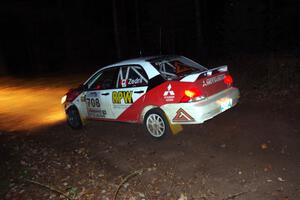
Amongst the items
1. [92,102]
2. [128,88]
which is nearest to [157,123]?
[128,88]

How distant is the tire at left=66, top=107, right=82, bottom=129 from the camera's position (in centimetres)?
876

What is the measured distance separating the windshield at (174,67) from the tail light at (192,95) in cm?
62

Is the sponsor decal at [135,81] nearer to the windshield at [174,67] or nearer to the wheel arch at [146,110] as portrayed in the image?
the windshield at [174,67]

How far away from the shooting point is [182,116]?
635 cm

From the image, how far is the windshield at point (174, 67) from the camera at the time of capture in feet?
22.6

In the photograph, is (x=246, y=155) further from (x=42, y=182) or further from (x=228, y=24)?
(x=228, y=24)

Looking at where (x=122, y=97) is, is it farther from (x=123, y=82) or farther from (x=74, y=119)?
(x=74, y=119)

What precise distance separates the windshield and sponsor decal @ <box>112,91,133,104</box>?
0.90 m

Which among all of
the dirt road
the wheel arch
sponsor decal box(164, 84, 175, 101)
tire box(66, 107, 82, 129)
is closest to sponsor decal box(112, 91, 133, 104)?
the wheel arch

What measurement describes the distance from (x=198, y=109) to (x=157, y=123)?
110 cm

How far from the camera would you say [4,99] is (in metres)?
15.7

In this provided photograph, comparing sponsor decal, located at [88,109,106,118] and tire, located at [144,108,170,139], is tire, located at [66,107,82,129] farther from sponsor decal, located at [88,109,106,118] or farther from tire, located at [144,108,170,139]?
tire, located at [144,108,170,139]

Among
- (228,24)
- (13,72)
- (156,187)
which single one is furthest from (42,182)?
Result: (13,72)

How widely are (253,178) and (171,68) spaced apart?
10.4ft
